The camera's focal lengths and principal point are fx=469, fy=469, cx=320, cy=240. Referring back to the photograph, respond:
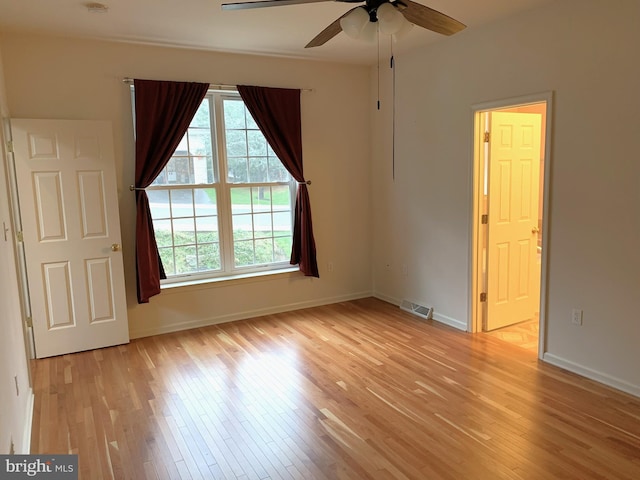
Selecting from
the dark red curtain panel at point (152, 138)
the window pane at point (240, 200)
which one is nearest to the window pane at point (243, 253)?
the window pane at point (240, 200)

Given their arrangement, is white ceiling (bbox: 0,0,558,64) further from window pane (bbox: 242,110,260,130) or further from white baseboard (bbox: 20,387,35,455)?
white baseboard (bbox: 20,387,35,455)

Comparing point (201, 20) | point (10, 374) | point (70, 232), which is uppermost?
point (201, 20)

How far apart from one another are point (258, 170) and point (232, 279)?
1183mm

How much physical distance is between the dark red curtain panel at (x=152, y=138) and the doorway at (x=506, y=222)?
8.77ft

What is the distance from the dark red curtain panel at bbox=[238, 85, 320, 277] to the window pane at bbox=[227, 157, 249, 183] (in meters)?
0.36

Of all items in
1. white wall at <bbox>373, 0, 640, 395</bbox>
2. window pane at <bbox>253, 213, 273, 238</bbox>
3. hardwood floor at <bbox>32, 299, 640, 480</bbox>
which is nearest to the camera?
hardwood floor at <bbox>32, 299, 640, 480</bbox>

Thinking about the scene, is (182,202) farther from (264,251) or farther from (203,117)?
(264,251)

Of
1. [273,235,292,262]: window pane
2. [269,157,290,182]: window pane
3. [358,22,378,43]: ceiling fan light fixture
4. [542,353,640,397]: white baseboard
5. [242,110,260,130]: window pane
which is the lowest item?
[542,353,640,397]: white baseboard

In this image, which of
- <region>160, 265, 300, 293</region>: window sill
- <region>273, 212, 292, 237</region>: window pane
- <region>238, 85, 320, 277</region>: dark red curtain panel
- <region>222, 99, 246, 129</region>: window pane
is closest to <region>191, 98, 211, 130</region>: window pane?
<region>222, 99, 246, 129</region>: window pane

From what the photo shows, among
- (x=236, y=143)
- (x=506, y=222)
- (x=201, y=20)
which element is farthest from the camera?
(x=236, y=143)

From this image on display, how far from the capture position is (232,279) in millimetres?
4887

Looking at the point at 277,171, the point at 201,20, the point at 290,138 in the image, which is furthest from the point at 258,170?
the point at 201,20

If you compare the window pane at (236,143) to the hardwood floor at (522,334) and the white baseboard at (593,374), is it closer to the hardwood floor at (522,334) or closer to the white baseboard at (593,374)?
the hardwood floor at (522,334)

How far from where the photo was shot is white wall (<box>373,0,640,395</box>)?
309cm
